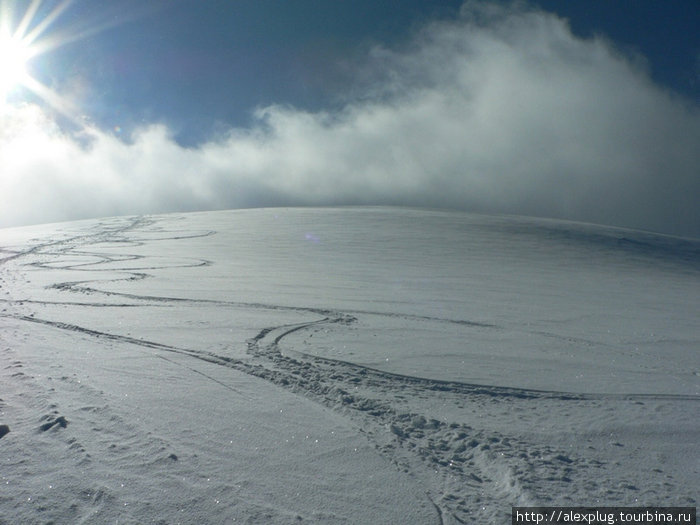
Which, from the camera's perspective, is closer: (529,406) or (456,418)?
(456,418)

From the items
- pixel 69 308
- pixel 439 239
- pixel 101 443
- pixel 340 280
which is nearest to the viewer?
pixel 101 443

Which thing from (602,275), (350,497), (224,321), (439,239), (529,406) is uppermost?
(439,239)

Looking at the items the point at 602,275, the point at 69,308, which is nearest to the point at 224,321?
the point at 69,308

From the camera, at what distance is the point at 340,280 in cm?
1152

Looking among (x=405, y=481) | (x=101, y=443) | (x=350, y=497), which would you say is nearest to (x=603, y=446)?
(x=405, y=481)

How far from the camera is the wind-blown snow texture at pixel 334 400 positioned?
3055 millimetres

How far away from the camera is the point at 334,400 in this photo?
174 inches

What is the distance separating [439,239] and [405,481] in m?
17.8

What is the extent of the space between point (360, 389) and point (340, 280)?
6864mm

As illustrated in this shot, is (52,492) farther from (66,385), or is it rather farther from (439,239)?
(439,239)

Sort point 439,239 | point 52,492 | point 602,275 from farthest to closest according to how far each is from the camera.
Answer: point 439,239 → point 602,275 → point 52,492

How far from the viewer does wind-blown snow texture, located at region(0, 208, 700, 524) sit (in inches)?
120

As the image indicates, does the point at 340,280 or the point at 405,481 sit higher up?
the point at 340,280

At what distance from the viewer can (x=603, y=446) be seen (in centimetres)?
373
